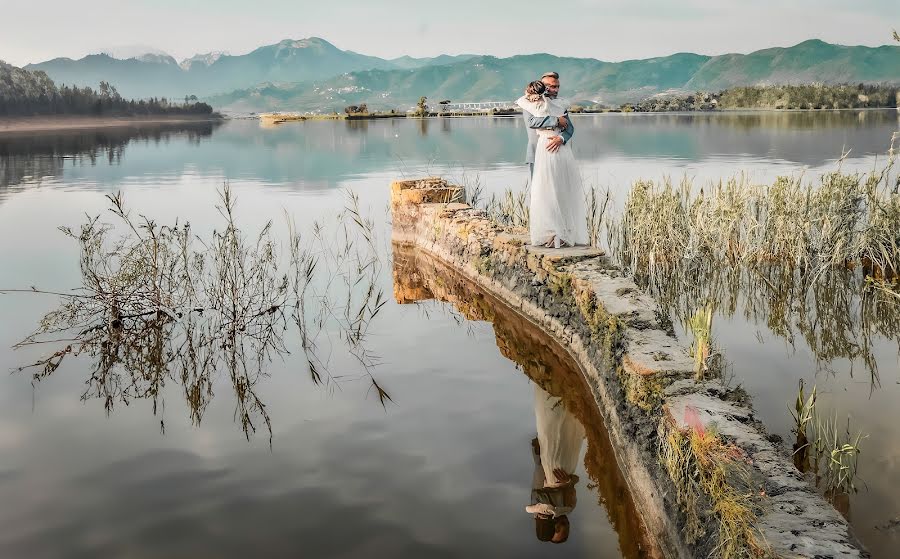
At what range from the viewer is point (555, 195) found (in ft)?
30.4

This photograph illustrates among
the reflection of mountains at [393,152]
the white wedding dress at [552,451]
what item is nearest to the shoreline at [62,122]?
the reflection of mountains at [393,152]

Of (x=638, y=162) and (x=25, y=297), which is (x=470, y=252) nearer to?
(x=25, y=297)

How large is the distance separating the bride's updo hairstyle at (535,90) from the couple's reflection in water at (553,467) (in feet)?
12.4

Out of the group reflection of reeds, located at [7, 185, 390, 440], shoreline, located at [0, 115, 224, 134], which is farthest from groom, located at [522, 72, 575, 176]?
shoreline, located at [0, 115, 224, 134]

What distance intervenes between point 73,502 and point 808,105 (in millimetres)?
86891

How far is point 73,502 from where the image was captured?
518 cm

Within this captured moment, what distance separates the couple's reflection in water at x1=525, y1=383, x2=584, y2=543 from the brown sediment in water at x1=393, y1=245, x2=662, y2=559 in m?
0.12

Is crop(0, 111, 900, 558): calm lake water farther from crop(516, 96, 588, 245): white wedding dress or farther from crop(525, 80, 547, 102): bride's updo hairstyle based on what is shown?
crop(525, 80, 547, 102): bride's updo hairstyle

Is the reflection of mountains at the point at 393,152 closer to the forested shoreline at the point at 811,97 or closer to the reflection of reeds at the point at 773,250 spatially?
the reflection of reeds at the point at 773,250

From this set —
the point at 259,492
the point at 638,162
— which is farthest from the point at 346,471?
the point at 638,162

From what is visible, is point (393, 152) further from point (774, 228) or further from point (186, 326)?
point (186, 326)

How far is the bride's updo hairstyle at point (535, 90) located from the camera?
8977 millimetres

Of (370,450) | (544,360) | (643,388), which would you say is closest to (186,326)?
(370,450)

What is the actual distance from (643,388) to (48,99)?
88.8 meters
